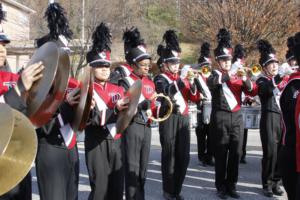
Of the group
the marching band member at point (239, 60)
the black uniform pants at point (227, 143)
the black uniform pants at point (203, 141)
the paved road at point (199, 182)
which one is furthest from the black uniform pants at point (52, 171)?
the black uniform pants at point (203, 141)

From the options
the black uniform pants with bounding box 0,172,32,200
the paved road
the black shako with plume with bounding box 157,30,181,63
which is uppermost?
the black shako with plume with bounding box 157,30,181,63

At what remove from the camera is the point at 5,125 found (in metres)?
2.66

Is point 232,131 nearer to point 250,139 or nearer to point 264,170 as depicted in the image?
point 264,170

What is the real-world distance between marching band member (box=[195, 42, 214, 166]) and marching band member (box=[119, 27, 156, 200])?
34.6 inches

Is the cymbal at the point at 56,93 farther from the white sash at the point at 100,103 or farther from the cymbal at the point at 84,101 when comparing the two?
the white sash at the point at 100,103

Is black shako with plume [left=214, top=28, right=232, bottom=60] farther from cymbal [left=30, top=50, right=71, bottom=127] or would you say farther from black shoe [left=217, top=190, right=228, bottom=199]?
cymbal [left=30, top=50, right=71, bottom=127]

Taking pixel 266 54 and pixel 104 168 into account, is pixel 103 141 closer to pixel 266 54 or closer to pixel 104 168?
pixel 104 168

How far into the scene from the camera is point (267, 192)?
6.59m

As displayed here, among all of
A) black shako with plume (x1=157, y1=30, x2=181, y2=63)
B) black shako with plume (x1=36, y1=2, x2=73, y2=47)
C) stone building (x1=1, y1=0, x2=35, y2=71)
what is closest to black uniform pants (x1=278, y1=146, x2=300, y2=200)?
black shako with plume (x1=36, y1=2, x2=73, y2=47)

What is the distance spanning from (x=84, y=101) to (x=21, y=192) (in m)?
0.98

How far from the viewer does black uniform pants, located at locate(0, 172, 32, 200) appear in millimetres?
3837

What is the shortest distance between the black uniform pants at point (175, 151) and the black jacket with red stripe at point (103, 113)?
5.29ft

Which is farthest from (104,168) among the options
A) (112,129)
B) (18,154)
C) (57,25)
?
(18,154)

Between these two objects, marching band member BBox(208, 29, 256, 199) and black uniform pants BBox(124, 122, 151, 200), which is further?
marching band member BBox(208, 29, 256, 199)
